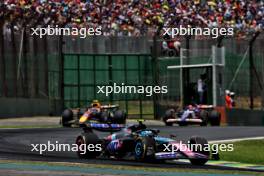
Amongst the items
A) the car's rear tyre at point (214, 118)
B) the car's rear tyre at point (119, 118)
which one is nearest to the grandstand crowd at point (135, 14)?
the car's rear tyre at point (214, 118)

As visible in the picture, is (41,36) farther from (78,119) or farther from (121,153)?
(121,153)

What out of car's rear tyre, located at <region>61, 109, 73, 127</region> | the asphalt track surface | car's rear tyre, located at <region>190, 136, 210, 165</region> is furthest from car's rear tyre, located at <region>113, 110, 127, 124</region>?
car's rear tyre, located at <region>190, 136, 210, 165</region>

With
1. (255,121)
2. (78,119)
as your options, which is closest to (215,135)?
(78,119)

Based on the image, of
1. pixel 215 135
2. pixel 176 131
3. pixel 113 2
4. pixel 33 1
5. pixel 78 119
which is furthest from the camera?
pixel 113 2

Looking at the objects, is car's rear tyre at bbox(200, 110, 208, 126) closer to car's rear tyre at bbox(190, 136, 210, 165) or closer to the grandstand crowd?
the grandstand crowd

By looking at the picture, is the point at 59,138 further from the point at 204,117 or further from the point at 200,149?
the point at 204,117

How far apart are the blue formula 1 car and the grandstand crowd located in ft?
50.8

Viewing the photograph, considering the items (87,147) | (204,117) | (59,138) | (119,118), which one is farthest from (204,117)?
(87,147)

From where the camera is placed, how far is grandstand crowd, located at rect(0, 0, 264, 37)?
106 ft

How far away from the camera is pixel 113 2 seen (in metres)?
34.2

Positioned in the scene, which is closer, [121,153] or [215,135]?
[121,153]

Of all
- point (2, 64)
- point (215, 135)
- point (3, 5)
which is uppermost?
point (3, 5)

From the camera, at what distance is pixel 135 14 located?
34781 millimetres

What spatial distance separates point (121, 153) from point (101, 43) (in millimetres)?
18591
